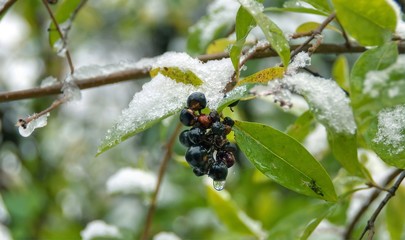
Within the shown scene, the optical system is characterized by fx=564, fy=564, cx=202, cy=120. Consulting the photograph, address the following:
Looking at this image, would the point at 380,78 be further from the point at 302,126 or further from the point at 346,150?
the point at 302,126

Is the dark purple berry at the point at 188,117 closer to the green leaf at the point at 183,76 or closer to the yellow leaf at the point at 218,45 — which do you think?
the green leaf at the point at 183,76

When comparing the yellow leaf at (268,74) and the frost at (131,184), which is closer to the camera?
the yellow leaf at (268,74)

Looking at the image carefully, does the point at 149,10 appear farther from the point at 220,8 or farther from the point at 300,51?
the point at 300,51

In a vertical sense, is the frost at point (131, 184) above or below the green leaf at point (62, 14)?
below

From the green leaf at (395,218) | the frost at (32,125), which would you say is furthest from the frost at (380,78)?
the green leaf at (395,218)

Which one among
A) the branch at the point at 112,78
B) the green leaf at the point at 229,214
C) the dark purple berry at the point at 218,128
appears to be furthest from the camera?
the green leaf at the point at 229,214

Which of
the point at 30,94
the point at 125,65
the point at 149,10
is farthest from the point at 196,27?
the point at 149,10
